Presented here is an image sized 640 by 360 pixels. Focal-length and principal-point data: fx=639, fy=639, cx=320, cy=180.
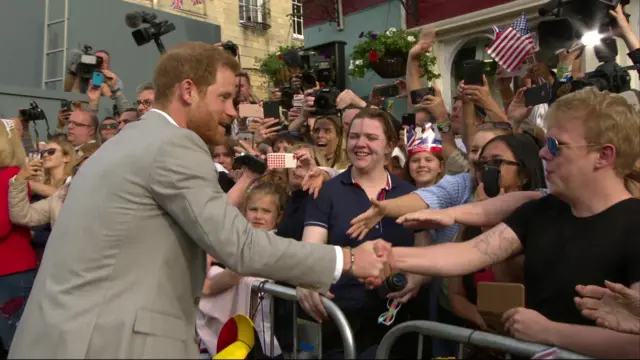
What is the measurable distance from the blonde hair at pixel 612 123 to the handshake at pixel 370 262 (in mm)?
947

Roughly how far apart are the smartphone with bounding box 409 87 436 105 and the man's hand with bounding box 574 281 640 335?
3.02 m

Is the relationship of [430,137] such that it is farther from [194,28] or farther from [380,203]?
[194,28]

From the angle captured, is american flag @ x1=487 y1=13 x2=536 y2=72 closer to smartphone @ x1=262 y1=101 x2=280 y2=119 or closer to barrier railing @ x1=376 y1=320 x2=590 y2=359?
smartphone @ x1=262 y1=101 x2=280 y2=119

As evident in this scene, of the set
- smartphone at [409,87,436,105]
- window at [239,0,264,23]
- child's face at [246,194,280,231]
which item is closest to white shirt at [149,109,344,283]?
child's face at [246,194,280,231]

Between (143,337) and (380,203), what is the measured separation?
140cm

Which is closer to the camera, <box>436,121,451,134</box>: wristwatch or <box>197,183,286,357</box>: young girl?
<box>197,183,286,357</box>: young girl

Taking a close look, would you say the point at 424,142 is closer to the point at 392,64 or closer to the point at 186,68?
the point at 186,68

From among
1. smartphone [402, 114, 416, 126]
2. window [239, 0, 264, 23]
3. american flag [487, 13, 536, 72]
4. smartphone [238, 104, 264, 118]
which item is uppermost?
window [239, 0, 264, 23]

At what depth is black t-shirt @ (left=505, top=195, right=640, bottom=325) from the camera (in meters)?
2.30

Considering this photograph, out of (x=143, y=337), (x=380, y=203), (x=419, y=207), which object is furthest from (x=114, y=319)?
(x=419, y=207)

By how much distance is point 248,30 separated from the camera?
22.1 m

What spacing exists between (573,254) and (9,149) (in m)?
4.34

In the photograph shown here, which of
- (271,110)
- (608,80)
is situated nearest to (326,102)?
(271,110)

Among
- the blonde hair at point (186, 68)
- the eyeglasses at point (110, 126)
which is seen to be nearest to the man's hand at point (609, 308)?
the blonde hair at point (186, 68)
